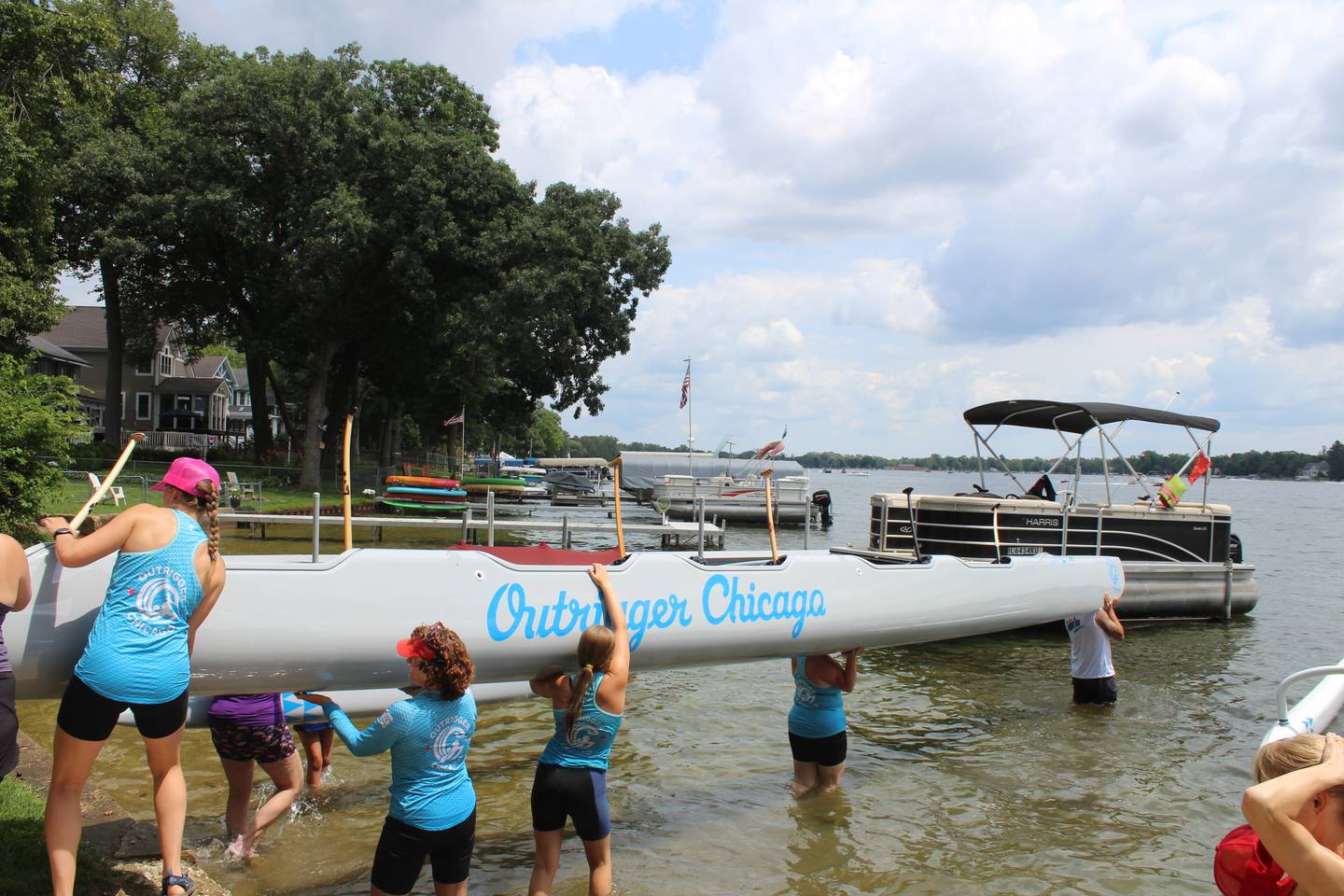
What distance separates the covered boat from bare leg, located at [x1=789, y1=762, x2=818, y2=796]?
7735mm

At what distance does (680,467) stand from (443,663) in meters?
48.0

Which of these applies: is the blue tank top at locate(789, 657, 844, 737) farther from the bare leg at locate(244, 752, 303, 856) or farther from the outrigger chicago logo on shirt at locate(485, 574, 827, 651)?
the bare leg at locate(244, 752, 303, 856)

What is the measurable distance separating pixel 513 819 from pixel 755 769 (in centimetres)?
232

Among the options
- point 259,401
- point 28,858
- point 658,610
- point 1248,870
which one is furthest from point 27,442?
point 259,401

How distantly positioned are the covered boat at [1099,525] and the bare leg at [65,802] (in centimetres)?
1206

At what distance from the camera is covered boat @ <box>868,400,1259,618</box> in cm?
1489

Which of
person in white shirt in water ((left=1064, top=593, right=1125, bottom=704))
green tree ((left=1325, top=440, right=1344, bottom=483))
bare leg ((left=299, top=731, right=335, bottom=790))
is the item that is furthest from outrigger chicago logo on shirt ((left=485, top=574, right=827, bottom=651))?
green tree ((left=1325, top=440, right=1344, bottom=483))

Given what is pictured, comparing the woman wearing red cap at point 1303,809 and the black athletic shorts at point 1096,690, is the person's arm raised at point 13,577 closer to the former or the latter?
the woman wearing red cap at point 1303,809

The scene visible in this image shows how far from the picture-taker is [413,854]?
3936mm

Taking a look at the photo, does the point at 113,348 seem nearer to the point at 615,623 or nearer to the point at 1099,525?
the point at 1099,525

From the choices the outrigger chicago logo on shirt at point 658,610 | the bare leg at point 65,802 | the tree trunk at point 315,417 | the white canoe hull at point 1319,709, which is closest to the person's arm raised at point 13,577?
the bare leg at point 65,802

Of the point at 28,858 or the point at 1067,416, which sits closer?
the point at 28,858

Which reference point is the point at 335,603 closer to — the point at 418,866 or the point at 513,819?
the point at 418,866

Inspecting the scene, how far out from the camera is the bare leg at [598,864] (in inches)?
179
